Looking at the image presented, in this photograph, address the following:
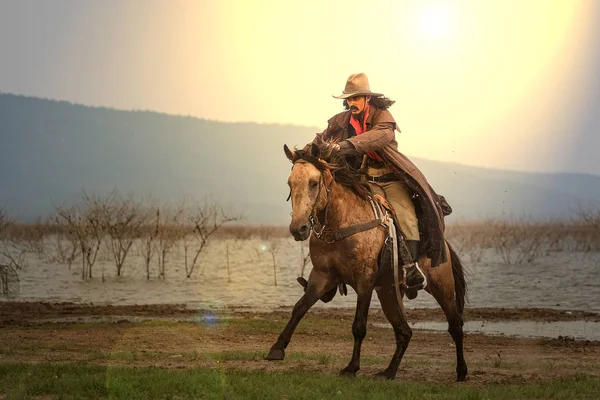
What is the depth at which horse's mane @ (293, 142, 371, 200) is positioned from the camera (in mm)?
8883

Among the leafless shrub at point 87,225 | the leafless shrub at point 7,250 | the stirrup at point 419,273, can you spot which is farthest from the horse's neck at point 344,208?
the leafless shrub at point 87,225

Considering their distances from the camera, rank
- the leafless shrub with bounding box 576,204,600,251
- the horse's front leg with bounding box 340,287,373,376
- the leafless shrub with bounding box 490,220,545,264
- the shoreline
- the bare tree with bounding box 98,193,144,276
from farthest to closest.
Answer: the leafless shrub with bounding box 490,220,545,264, the leafless shrub with bounding box 576,204,600,251, the bare tree with bounding box 98,193,144,276, the shoreline, the horse's front leg with bounding box 340,287,373,376

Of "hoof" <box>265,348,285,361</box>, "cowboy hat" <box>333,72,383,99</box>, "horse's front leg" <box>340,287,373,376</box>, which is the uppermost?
"cowboy hat" <box>333,72,383,99</box>

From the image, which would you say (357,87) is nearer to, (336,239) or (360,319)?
(336,239)

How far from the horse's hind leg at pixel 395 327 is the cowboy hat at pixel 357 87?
2.26 metres

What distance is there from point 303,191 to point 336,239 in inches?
29.7

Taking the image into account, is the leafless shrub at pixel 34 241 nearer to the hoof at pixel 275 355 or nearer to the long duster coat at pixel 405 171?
the long duster coat at pixel 405 171

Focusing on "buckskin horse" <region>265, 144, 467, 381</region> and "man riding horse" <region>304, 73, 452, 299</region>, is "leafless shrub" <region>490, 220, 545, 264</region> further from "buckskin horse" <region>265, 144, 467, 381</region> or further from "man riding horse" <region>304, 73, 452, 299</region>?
"buckskin horse" <region>265, 144, 467, 381</region>

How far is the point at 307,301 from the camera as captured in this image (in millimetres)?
8969

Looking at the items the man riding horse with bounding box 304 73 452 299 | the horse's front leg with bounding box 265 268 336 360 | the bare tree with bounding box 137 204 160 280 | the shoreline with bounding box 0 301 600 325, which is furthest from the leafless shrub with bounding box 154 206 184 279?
the horse's front leg with bounding box 265 268 336 360

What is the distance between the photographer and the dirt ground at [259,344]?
11188mm

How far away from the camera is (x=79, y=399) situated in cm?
824

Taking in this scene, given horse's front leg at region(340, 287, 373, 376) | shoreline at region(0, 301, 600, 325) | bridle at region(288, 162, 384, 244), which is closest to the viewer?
bridle at region(288, 162, 384, 244)

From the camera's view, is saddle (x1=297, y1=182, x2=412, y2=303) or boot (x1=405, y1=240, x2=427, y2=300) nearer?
saddle (x1=297, y1=182, x2=412, y2=303)
